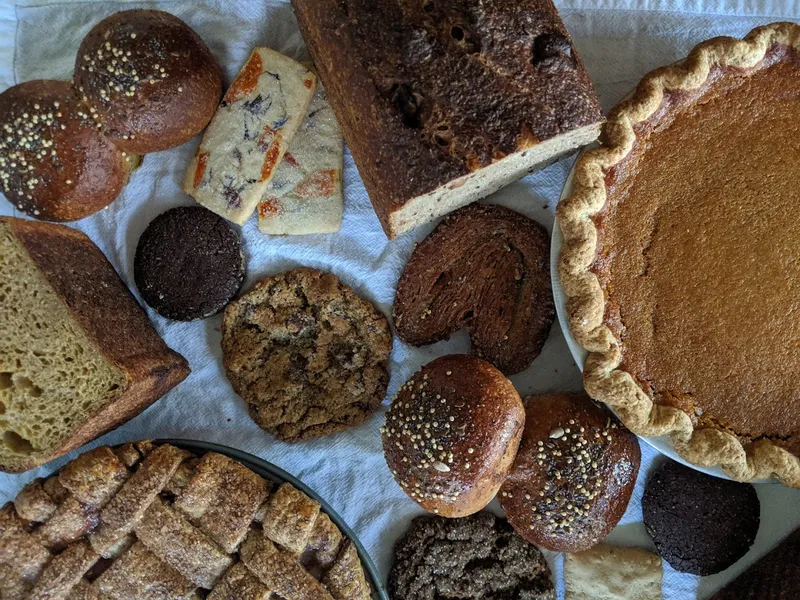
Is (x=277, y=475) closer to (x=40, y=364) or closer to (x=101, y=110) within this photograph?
(x=40, y=364)

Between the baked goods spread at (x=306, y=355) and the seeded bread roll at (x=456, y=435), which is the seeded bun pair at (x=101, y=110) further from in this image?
the seeded bread roll at (x=456, y=435)

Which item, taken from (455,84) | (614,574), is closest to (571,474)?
(614,574)

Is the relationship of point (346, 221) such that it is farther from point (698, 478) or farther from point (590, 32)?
point (698, 478)

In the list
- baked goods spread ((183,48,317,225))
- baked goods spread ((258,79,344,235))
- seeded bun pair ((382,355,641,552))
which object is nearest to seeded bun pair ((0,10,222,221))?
baked goods spread ((183,48,317,225))

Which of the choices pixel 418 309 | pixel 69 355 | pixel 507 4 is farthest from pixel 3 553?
pixel 507 4

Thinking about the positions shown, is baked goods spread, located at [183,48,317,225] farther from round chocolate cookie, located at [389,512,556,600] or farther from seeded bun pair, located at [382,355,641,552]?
round chocolate cookie, located at [389,512,556,600]

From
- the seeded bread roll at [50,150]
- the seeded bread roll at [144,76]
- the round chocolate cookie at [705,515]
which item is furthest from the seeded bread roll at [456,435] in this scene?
the seeded bread roll at [50,150]

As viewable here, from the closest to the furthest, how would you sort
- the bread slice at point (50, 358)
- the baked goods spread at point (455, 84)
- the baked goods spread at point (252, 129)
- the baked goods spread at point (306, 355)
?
the baked goods spread at point (455, 84), the bread slice at point (50, 358), the baked goods spread at point (252, 129), the baked goods spread at point (306, 355)

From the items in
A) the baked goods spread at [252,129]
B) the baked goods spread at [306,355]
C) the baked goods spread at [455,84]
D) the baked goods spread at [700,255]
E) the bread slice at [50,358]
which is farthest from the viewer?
the baked goods spread at [306,355]
